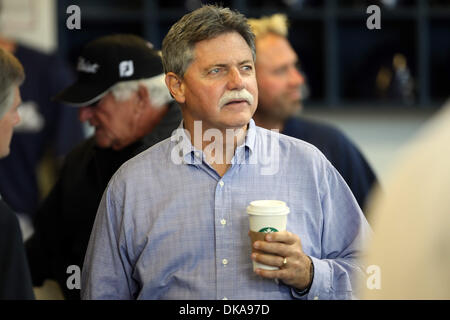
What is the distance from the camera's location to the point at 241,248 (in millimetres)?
1221

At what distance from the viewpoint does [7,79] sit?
1404mm

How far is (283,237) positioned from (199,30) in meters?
0.40

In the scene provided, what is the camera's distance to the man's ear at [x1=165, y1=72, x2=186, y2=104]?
4.25ft

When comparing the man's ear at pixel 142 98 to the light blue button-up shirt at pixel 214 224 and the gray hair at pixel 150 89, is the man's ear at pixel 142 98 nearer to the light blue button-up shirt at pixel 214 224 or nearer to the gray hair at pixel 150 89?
the gray hair at pixel 150 89

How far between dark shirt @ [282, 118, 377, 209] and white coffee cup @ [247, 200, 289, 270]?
0.27 m

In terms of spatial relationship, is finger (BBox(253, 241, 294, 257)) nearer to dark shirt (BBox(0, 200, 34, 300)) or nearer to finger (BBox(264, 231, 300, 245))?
finger (BBox(264, 231, 300, 245))

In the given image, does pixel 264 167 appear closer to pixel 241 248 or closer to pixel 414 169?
pixel 241 248

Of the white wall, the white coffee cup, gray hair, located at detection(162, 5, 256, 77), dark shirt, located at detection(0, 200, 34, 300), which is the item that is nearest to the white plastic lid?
the white coffee cup

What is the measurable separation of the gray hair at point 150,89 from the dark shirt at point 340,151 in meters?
0.31

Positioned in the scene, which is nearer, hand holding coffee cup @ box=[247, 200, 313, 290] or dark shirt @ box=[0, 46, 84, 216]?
hand holding coffee cup @ box=[247, 200, 313, 290]

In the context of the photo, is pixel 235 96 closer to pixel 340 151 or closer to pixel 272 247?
pixel 272 247

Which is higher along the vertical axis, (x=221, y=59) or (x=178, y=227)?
(x=221, y=59)
